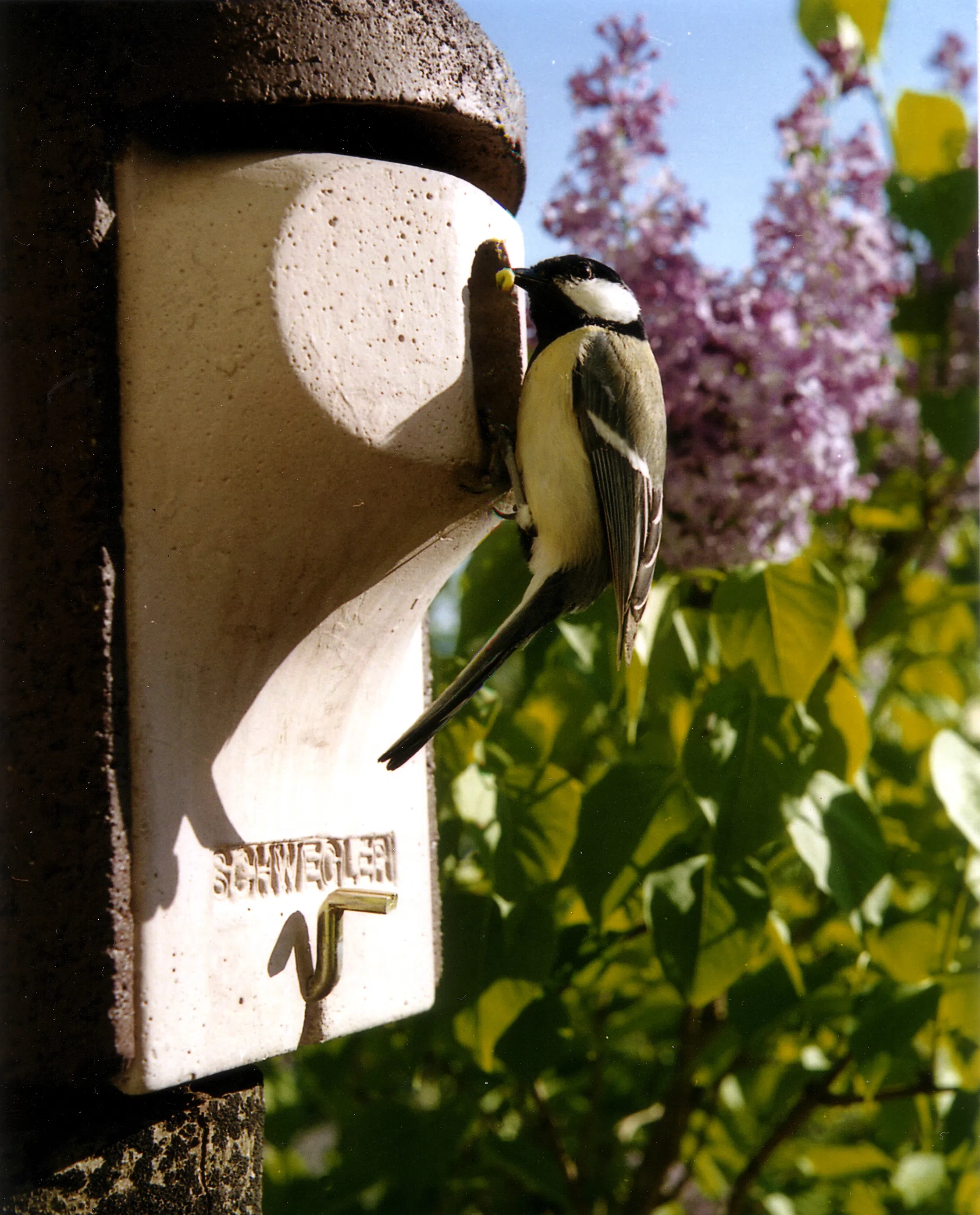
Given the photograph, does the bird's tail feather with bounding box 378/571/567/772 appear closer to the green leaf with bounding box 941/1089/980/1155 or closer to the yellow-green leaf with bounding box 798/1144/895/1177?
the green leaf with bounding box 941/1089/980/1155

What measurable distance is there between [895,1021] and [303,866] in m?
0.62

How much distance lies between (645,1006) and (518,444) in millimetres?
846

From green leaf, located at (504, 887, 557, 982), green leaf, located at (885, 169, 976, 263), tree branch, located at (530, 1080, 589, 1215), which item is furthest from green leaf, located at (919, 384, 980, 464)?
tree branch, located at (530, 1080, 589, 1215)

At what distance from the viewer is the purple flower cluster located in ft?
4.08

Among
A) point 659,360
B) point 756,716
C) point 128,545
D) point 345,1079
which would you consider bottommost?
point 345,1079

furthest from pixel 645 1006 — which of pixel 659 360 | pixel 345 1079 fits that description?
pixel 659 360

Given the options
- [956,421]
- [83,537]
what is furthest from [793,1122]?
[83,537]

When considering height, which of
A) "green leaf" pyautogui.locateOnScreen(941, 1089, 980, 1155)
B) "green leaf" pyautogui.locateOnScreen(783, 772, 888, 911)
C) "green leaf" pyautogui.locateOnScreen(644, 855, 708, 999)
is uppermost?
"green leaf" pyautogui.locateOnScreen(783, 772, 888, 911)

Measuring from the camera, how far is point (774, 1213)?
4.77ft

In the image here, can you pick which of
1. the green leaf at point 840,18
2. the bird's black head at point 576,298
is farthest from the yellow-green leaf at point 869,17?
the bird's black head at point 576,298

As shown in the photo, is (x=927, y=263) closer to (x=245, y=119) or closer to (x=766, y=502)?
(x=766, y=502)

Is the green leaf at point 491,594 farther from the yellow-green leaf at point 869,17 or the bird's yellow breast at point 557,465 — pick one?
the yellow-green leaf at point 869,17

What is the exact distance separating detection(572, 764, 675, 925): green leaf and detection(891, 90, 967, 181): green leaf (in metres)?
0.98

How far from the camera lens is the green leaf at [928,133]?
1.58 m
